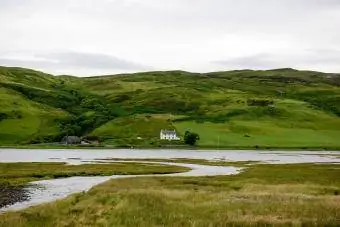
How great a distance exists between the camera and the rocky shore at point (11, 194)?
58.6 metres

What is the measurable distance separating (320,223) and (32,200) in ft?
116

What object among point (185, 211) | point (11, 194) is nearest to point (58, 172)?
point (11, 194)

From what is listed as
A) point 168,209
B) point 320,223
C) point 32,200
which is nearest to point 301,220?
point 320,223

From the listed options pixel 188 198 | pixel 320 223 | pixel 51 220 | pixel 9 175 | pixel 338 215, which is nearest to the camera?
pixel 320 223

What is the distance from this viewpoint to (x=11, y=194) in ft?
217

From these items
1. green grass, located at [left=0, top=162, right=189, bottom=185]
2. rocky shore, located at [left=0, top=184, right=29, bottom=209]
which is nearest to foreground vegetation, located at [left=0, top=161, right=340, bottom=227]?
rocky shore, located at [left=0, top=184, right=29, bottom=209]

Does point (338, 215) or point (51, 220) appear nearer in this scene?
point (338, 215)

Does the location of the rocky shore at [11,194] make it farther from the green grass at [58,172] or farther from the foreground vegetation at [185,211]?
the green grass at [58,172]

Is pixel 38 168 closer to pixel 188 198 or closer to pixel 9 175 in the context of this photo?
pixel 9 175

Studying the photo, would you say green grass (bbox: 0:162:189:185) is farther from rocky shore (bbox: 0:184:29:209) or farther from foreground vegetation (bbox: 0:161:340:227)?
foreground vegetation (bbox: 0:161:340:227)

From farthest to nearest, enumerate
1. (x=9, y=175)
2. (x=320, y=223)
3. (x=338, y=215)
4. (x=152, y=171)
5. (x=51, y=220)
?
(x=152, y=171), (x=9, y=175), (x=51, y=220), (x=338, y=215), (x=320, y=223)

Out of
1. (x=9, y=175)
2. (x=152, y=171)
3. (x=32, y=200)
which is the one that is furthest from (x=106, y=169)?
(x=32, y=200)

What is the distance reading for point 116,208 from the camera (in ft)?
140

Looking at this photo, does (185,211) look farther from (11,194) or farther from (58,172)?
(58,172)
